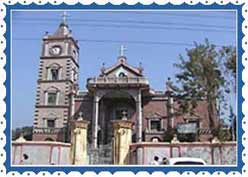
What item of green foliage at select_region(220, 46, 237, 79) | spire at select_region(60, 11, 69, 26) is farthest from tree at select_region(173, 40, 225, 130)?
spire at select_region(60, 11, 69, 26)

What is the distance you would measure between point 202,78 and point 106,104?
3.62m

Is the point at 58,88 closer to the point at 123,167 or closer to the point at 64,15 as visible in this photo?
the point at 64,15

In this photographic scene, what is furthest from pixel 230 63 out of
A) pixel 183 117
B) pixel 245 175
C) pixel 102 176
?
pixel 183 117

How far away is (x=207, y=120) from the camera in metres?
6.49

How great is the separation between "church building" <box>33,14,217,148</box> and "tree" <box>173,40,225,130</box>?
186 mm

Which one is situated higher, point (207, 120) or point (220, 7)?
point (220, 7)

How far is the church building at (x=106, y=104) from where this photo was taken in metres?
6.89

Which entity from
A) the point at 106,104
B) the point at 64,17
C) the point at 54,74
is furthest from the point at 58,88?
the point at 64,17

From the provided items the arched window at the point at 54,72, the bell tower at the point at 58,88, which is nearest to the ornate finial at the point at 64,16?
the bell tower at the point at 58,88

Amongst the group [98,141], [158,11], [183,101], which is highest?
[158,11]

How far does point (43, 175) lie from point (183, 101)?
4.09 metres

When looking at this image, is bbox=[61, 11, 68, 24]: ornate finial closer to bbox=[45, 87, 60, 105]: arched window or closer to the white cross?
the white cross

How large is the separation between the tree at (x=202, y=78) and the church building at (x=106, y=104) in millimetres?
186

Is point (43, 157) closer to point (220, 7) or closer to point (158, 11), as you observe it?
point (158, 11)
